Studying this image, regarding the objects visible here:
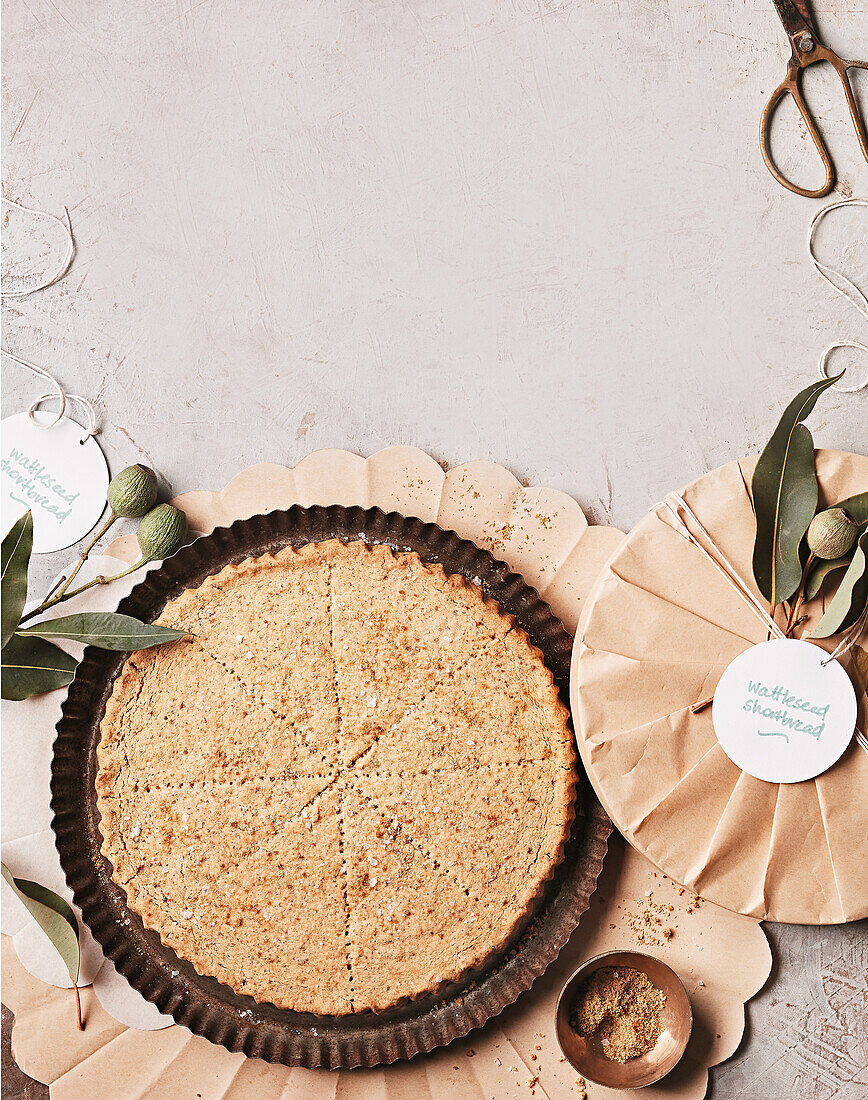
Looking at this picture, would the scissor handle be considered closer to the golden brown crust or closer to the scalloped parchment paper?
the golden brown crust

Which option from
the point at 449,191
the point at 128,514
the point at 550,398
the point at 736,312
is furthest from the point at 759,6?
the point at 128,514

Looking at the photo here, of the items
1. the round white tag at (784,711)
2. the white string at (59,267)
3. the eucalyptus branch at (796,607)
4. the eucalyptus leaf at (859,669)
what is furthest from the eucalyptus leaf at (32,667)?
the eucalyptus leaf at (859,669)

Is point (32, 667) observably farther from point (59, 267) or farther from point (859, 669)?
point (859, 669)

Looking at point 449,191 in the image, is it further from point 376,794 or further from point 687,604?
point 376,794

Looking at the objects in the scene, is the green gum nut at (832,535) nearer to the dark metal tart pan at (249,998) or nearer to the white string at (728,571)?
the white string at (728,571)

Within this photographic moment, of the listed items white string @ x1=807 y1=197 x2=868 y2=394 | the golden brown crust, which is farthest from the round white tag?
white string @ x1=807 y1=197 x2=868 y2=394

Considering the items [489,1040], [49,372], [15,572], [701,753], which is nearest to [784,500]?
[701,753]
